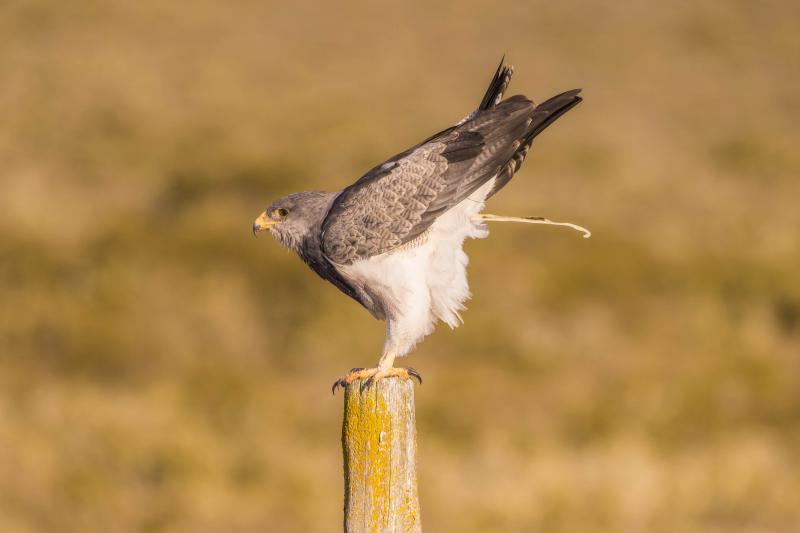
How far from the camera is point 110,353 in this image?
16.6m

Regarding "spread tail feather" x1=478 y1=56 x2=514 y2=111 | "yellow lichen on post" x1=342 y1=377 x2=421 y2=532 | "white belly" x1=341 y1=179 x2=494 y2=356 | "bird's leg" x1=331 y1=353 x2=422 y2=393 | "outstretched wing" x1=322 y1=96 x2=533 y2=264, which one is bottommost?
"yellow lichen on post" x1=342 y1=377 x2=421 y2=532

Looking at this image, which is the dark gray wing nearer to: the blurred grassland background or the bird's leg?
the bird's leg

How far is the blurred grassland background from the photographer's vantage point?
14.1m

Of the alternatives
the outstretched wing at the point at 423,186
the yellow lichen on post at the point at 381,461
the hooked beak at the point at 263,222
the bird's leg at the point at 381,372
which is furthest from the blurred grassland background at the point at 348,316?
the yellow lichen on post at the point at 381,461

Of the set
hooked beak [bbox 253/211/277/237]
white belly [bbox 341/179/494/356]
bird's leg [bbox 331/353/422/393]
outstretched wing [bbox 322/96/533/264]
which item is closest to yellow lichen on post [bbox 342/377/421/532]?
bird's leg [bbox 331/353/422/393]

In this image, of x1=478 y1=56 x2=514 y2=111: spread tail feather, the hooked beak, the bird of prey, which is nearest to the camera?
the bird of prey

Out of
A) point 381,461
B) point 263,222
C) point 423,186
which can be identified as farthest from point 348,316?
point 381,461

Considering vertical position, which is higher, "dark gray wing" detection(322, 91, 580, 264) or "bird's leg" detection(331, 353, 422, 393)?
"dark gray wing" detection(322, 91, 580, 264)

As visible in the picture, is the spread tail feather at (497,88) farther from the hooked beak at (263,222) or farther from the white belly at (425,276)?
the hooked beak at (263,222)

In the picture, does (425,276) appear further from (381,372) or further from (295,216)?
(295,216)

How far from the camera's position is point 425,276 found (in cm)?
666

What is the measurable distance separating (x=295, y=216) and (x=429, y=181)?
888 millimetres

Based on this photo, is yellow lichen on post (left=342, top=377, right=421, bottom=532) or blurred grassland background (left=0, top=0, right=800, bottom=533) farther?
blurred grassland background (left=0, top=0, right=800, bottom=533)

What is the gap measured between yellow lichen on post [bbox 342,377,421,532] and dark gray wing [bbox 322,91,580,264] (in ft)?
3.05
